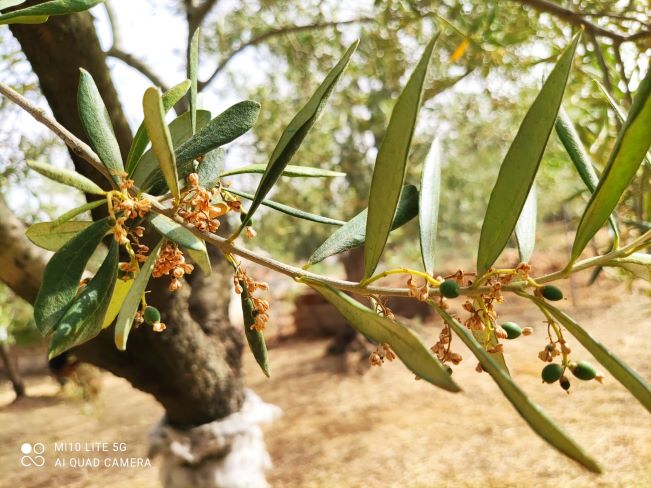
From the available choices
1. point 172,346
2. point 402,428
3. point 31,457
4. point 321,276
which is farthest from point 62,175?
point 31,457

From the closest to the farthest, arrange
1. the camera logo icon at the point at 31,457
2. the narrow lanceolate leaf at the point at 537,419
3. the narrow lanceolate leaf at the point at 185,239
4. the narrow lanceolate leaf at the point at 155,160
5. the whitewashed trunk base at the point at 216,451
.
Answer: the narrow lanceolate leaf at the point at 537,419 → the narrow lanceolate leaf at the point at 185,239 → the narrow lanceolate leaf at the point at 155,160 → the whitewashed trunk base at the point at 216,451 → the camera logo icon at the point at 31,457

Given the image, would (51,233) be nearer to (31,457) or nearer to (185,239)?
(185,239)

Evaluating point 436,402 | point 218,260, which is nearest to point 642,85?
point 218,260

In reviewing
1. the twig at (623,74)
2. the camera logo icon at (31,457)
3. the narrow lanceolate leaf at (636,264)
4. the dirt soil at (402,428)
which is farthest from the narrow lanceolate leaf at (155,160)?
the camera logo icon at (31,457)

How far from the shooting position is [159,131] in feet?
1.13

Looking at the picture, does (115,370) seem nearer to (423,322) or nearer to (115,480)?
(115,480)

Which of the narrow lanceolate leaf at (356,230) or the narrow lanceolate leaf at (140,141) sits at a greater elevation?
the narrow lanceolate leaf at (140,141)

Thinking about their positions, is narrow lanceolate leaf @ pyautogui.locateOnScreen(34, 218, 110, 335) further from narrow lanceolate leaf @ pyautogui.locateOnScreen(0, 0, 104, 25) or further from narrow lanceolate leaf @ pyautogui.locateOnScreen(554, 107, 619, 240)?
narrow lanceolate leaf @ pyautogui.locateOnScreen(554, 107, 619, 240)

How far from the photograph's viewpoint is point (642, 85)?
0.32 m

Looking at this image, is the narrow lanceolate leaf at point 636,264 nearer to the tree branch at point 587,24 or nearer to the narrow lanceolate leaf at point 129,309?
the narrow lanceolate leaf at point 129,309

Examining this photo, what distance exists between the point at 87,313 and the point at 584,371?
0.35 m

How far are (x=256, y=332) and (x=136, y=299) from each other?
15 cm

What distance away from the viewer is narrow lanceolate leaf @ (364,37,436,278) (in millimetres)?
310

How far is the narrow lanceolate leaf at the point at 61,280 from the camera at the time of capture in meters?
0.38
